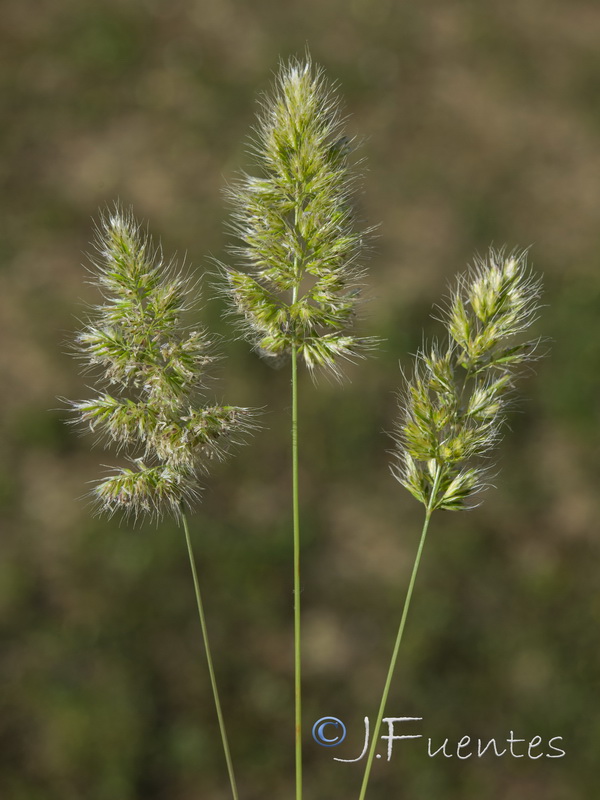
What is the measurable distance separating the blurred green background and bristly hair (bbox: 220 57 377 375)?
1221 millimetres

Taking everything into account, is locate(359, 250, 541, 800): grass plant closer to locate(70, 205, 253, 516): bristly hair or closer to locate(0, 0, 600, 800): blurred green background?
locate(70, 205, 253, 516): bristly hair

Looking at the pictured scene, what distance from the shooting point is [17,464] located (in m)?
2.15

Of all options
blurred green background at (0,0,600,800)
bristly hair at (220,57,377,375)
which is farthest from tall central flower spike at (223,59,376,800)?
blurred green background at (0,0,600,800)

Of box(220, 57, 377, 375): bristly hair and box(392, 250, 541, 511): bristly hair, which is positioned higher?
box(220, 57, 377, 375): bristly hair

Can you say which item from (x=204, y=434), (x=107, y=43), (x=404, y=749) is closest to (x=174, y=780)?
(x=404, y=749)

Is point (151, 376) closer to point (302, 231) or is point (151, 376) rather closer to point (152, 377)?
point (152, 377)

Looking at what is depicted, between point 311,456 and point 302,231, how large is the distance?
1.52 metres

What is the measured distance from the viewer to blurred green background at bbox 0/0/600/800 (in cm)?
184

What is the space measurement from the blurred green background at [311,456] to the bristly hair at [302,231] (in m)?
1.22

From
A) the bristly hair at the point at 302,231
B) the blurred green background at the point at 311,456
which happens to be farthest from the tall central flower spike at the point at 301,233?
the blurred green background at the point at 311,456

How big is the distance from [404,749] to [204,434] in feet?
4.46

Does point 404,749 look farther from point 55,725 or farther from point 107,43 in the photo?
point 107,43

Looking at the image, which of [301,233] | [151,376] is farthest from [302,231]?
[151,376]

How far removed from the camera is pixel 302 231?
26.8 inches
